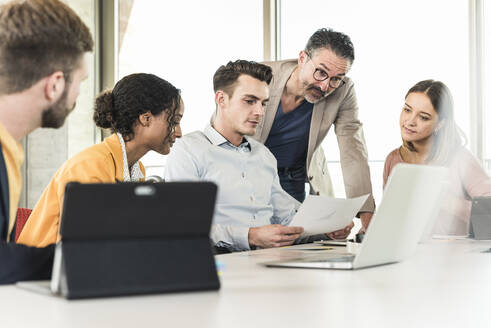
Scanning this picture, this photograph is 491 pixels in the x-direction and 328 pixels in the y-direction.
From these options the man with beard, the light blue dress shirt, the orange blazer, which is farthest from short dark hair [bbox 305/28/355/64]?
the man with beard

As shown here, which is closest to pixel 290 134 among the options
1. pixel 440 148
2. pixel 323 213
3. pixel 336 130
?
pixel 336 130

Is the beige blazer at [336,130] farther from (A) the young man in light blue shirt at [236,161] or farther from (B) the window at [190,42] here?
(B) the window at [190,42]

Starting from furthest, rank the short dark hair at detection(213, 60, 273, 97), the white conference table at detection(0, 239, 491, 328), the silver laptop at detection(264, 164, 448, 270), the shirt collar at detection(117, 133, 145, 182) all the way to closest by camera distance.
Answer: the short dark hair at detection(213, 60, 273, 97), the shirt collar at detection(117, 133, 145, 182), the silver laptop at detection(264, 164, 448, 270), the white conference table at detection(0, 239, 491, 328)

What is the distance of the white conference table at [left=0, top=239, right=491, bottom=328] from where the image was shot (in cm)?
87

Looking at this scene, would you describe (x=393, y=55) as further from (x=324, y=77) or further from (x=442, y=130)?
(x=324, y=77)

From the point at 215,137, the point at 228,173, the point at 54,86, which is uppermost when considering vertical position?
the point at 54,86

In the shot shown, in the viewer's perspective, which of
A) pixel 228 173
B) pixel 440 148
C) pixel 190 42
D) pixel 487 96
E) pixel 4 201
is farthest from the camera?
pixel 190 42

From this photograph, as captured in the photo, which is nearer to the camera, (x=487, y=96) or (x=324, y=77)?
(x=324, y=77)

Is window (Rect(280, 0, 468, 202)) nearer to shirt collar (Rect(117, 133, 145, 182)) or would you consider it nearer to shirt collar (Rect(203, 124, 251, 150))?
shirt collar (Rect(203, 124, 251, 150))

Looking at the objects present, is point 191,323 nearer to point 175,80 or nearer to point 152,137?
point 152,137

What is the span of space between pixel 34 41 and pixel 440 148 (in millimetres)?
2301

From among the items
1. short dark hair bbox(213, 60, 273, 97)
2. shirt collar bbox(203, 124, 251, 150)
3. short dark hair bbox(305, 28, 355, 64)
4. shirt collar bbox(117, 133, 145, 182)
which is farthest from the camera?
short dark hair bbox(305, 28, 355, 64)

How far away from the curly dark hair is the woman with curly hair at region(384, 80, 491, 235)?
3.73 feet

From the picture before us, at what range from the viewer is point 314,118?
2.97m
